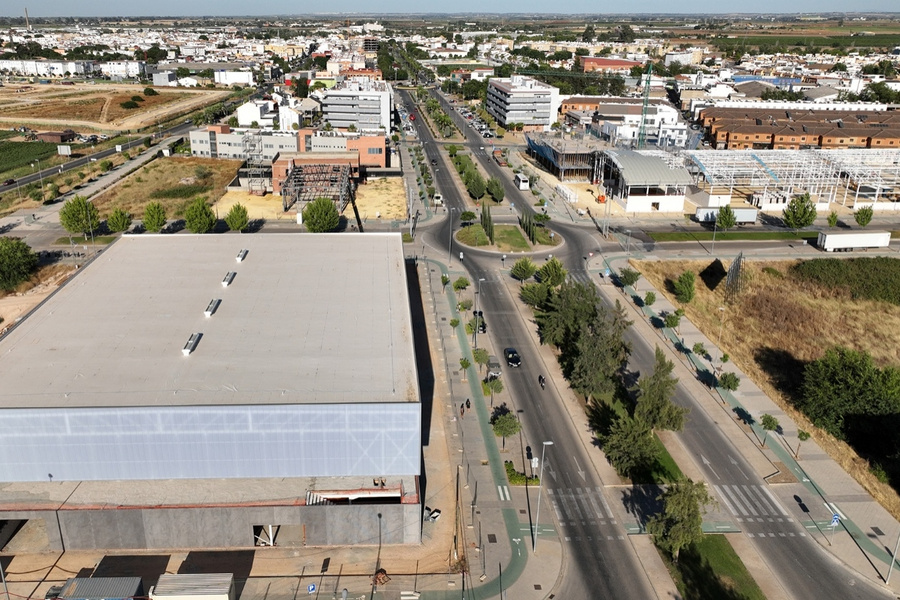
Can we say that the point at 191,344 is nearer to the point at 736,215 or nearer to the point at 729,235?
the point at 729,235

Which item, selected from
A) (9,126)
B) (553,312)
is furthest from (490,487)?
(9,126)

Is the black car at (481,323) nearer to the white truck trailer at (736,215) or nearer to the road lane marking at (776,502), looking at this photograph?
the road lane marking at (776,502)

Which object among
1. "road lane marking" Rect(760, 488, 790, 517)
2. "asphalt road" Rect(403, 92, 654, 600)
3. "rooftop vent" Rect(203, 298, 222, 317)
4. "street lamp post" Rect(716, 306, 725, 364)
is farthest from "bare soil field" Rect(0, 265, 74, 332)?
"street lamp post" Rect(716, 306, 725, 364)

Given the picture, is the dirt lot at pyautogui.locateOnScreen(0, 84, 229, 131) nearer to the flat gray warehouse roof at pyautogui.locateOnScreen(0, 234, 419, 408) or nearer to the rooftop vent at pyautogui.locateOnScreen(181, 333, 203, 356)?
the flat gray warehouse roof at pyautogui.locateOnScreen(0, 234, 419, 408)

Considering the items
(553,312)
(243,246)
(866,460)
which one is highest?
(243,246)

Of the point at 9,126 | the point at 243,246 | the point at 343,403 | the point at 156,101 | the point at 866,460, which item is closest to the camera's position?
the point at 343,403

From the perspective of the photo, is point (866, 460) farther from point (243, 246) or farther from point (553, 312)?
point (243, 246)

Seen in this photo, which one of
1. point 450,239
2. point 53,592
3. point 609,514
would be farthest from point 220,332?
point 450,239

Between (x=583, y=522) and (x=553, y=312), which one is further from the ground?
(x=553, y=312)
